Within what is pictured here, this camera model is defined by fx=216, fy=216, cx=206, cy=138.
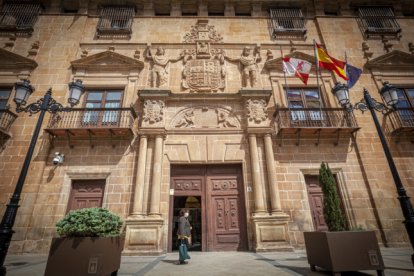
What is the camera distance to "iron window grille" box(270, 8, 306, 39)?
12.1m

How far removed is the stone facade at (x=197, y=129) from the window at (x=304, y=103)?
1.35 ft

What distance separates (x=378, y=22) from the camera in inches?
497

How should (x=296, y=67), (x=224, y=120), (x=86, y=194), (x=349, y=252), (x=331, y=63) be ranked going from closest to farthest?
(x=349, y=252)
(x=86, y=194)
(x=331, y=63)
(x=296, y=67)
(x=224, y=120)

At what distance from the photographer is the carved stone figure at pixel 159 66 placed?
10.3 metres

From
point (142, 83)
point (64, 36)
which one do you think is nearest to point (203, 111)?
point (142, 83)

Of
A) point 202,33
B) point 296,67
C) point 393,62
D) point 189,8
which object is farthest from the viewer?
point 189,8

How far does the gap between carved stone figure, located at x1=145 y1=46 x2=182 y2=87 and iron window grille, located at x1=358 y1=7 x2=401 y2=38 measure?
35.3ft

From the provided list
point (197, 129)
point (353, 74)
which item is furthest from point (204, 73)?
point (353, 74)

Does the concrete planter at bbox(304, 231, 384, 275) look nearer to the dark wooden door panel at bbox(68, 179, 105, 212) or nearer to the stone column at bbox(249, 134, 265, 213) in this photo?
the stone column at bbox(249, 134, 265, 213)

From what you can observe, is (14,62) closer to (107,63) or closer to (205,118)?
(107,63)

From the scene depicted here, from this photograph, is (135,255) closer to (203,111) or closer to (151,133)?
(151,133)

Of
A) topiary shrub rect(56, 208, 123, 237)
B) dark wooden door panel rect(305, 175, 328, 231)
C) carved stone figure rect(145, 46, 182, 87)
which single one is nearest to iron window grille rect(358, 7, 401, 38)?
dark wooden door panel rect(305, 175, 328, 231)

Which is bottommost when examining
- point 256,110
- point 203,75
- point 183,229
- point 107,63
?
point 183,229

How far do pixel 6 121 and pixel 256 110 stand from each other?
1073 centimetres
